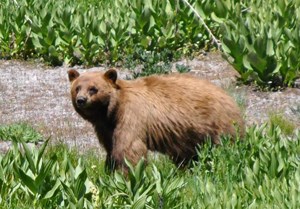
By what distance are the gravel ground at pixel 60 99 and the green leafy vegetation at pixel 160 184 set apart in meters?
2.39

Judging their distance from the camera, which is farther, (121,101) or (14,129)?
(14,129)

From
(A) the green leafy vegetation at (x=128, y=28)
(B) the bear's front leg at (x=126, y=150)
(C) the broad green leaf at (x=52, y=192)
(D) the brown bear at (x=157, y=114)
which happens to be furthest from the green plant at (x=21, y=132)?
(C) the broad green leaf at (x=52, y=192)

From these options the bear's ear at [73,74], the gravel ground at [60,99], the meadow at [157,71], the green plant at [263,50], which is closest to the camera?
the meadow at [157,71]

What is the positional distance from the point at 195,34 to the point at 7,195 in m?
5.72

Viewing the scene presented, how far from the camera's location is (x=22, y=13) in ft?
38.4

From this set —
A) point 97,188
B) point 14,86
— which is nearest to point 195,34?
point 14,86

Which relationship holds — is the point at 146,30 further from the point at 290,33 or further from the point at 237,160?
the point at 237,160

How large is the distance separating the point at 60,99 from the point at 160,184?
4.57 meters

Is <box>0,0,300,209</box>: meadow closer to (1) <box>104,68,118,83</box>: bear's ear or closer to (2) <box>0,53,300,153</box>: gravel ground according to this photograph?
(2) <box>0,53,300,153</box>: gravel ground

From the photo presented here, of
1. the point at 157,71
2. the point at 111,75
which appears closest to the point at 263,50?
the point at 157,71

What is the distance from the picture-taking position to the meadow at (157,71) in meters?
5.87

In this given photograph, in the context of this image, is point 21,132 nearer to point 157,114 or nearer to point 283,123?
point 157,114

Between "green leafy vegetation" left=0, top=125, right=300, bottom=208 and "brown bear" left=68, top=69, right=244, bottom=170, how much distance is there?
3.59ft

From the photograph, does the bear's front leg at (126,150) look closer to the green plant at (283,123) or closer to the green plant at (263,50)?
the green plant at (283,123)
